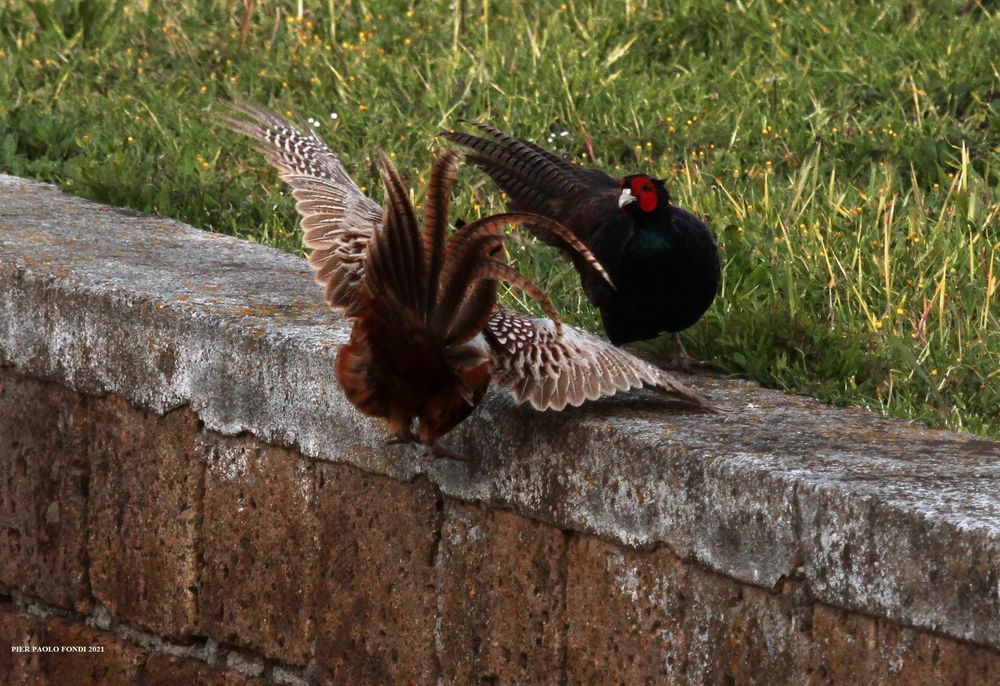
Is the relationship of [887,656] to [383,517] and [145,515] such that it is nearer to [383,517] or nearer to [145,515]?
[383,517]

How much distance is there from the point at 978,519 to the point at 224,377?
5.95 feet

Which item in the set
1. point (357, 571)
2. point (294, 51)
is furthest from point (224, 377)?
point (294, 51)

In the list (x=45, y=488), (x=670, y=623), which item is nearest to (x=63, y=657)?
(x=45, y=488)

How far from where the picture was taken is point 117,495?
4176 mm

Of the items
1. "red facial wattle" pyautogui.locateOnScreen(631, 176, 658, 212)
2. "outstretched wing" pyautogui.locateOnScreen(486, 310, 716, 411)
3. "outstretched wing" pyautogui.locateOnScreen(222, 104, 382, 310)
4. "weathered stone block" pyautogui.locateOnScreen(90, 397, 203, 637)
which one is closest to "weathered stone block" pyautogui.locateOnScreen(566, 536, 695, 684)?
"outstretched wing" pyautogui.locateOnScreen(486, 310, 716, 411)

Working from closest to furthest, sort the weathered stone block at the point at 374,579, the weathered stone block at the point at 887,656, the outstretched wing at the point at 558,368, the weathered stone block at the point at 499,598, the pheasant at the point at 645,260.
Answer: the weathered stone block at the point at 887,656 → the outstretched wing at the point at 558,368 → the weathered stone block at the point at 499,598 → the weathered stone block at the point at 374,579 → the pheasant at the point at 645,260

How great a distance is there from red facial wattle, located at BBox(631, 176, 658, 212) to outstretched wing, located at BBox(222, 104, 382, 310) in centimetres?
57

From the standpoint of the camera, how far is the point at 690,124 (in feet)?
19.1

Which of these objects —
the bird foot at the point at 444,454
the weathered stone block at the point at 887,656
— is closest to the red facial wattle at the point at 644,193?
the bird foot at the point at 444,454

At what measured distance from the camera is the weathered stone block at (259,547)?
379 centimetres

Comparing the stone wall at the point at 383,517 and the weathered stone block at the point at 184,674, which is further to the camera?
the weathered stone block at the point at 184,674

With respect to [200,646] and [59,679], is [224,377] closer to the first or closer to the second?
[200,646]

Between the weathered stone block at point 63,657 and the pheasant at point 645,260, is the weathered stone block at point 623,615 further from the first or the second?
the weathered stone block at point 63,657

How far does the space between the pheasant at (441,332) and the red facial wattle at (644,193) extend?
617 millimetres
